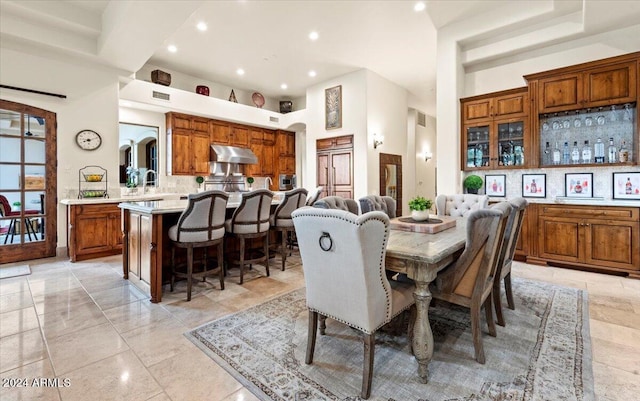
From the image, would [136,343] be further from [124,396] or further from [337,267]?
[337,267]

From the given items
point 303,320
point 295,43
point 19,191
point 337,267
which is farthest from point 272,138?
point 337,267

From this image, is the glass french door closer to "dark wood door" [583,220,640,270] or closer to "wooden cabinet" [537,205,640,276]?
"wooden cabinet" [537,205,640,276]

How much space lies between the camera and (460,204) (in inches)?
148

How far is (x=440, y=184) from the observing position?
16.0 ft

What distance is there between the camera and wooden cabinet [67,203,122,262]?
4.44 meters

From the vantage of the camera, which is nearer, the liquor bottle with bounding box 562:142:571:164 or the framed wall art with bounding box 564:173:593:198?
A: the framed wall art with bounding box 564:173:593:198

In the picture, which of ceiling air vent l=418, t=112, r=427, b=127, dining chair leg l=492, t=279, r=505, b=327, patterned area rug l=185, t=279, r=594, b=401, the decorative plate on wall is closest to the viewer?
patterned area rug l=185, t=279, r=594, b=401

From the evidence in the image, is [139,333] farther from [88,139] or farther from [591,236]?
[591,236]

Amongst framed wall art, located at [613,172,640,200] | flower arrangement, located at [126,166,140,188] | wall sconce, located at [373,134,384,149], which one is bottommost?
framed wall art, located at [613,172,640,200]

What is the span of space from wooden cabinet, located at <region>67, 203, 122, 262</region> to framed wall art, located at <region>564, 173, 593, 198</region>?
6859 millimetres

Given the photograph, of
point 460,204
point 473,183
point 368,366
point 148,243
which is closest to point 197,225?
point 148,243

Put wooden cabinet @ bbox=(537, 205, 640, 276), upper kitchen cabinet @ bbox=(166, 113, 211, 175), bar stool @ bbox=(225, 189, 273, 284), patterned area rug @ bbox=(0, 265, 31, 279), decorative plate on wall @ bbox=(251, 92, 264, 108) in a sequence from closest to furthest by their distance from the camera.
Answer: bar stool @ bbox=(225, 189, 273, 284) < wooden cabinet @ bbox=(537, 205, 640, 276) < patterned area rug @ bbox=(0, 265, 31, 279) < upper kitchen cabinet @ bbox=(166, 113, 211, 175) < decorative plate on wall @ bbox=(251, 92, 264, 108)

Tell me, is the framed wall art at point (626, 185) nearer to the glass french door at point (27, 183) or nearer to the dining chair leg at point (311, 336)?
the dining chair leg at point (311, 336)

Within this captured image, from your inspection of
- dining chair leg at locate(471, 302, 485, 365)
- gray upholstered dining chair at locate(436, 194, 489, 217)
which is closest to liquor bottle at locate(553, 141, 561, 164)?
gray upholstered dining chair at locate(436, 194, 489, 217)
